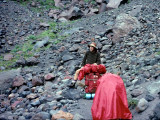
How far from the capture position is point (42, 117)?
476 cm

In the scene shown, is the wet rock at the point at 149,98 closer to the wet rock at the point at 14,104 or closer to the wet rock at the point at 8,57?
the wet rock at the point at 14,104

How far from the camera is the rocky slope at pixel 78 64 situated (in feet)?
17.1

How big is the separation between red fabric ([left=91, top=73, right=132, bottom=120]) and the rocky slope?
65 cm

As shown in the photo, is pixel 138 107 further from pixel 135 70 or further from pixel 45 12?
pixel 45 12

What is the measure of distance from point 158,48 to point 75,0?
1267 cm

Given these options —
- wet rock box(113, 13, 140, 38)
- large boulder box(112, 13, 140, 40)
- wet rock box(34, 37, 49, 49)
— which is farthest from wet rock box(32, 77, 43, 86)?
wet rock box(113, 13, 140, 38)

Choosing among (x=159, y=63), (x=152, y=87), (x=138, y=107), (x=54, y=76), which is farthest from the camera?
(x=54, y=76)

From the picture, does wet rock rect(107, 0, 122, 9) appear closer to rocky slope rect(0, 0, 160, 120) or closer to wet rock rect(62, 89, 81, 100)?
rocky slope rect(0, 0, 160, 120)

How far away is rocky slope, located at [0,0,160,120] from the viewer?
5202 mm

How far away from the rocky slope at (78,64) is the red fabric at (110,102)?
2.15 ft

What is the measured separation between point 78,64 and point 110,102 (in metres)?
5.68

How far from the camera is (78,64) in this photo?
9.44 m

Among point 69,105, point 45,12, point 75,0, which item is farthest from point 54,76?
point 75,0

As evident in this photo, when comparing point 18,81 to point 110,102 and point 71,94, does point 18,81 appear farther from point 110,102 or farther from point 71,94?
point 110,102
